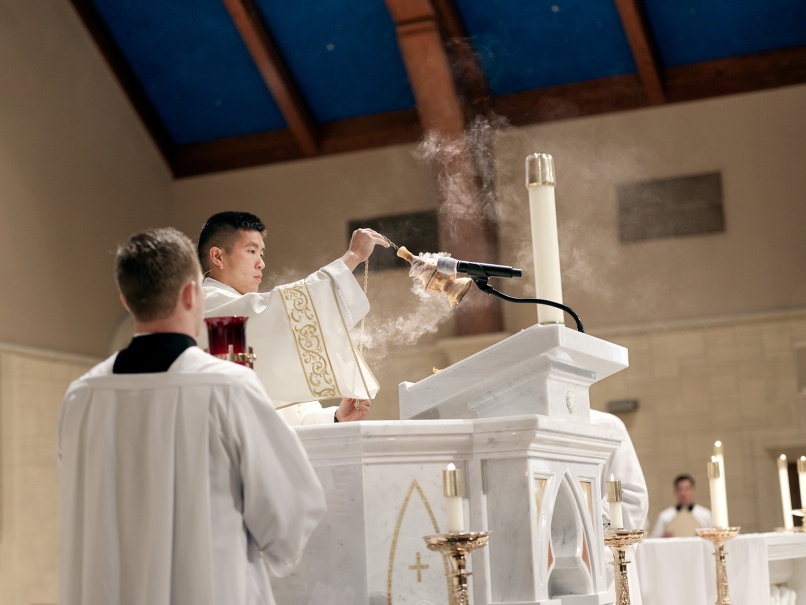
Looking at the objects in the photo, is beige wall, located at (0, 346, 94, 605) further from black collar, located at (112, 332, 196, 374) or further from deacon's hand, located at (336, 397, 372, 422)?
black collar, located at (112, 332, 196, 374)

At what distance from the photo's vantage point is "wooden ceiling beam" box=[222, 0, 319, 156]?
9.68 metres

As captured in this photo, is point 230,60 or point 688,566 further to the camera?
point 230,60

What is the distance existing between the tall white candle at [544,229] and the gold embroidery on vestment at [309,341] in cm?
72

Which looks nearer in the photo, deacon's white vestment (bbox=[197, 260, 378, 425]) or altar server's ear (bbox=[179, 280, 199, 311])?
altar server's ear (bbox=[179, 280, 199, 311])

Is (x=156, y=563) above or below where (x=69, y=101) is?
below

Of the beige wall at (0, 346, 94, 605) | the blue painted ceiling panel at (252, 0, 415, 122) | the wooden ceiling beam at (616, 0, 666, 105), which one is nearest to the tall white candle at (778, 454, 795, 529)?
the wooden ceiling beam at (616, 0, 666, 105)

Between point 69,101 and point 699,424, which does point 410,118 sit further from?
point 699,424

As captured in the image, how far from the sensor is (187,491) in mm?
2000

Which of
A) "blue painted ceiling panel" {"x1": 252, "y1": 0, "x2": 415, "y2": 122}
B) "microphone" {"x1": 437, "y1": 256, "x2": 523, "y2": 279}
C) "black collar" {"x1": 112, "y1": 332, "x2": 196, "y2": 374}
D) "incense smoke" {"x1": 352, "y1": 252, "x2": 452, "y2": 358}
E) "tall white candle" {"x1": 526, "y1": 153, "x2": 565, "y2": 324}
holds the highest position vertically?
"blue painted ceiling panel" {"x1": 252, "y1": 0, "x2": 415, "y2": 122}

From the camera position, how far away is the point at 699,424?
917cm

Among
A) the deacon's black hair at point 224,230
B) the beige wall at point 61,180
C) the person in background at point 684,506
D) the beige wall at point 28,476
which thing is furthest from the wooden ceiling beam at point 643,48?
the deacon's black hair at point 224,230

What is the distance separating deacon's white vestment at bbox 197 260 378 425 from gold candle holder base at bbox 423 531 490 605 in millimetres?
1054

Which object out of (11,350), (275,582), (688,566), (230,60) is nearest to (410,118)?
(230,60)

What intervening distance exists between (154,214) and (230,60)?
72.8 inches
